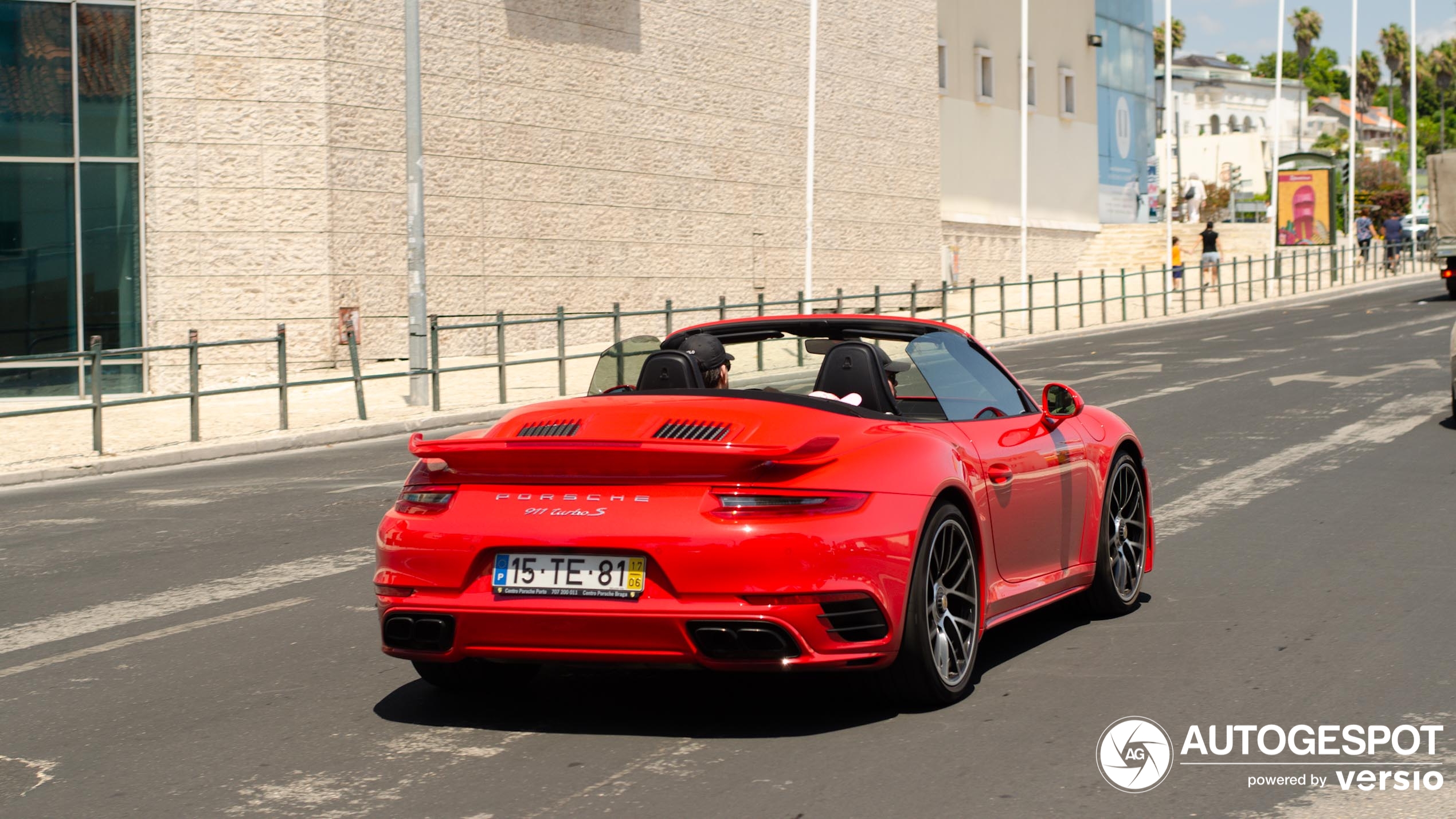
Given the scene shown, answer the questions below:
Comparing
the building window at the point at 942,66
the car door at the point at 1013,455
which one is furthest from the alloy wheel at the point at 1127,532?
the building window at the point at 942,66

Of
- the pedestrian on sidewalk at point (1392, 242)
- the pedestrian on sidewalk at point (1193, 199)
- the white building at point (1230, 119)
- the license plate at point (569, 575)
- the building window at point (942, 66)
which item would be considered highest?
the white building at point (1230, 119)

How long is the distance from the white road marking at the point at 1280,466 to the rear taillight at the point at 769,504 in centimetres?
504

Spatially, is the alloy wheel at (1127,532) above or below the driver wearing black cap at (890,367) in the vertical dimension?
below

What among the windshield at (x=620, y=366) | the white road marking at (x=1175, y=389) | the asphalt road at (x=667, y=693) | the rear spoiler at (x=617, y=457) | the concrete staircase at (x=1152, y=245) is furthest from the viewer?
the concrete staircase at (x=1152, y=245)

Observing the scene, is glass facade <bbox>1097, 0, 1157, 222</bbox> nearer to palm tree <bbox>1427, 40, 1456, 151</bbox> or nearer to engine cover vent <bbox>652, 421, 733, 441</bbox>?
engine cover vent <bbox>652, 421, 733, 441</bbox>

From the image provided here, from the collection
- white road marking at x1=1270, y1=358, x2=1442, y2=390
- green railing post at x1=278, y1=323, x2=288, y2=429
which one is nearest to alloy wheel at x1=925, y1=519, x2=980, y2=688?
green railing post at x1=278, y1=323, x2=288, y2=429

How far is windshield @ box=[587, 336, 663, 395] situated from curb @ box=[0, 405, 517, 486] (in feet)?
32.2

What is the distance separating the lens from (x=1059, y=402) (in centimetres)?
700

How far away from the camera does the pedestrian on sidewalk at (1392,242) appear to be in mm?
57750

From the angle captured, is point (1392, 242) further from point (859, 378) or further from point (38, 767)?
point (38, 767)

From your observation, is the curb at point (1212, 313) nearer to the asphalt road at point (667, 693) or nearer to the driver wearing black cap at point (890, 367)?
the asphalt road at point (667, 693)

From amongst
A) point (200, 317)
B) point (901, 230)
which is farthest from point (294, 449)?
point (901, 230)

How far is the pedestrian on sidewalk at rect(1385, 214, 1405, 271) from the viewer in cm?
5775

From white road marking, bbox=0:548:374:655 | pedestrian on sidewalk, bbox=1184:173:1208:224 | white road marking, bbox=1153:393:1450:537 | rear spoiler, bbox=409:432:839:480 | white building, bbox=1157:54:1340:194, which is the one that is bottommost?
white road marking, bbox=0:548:374:655
